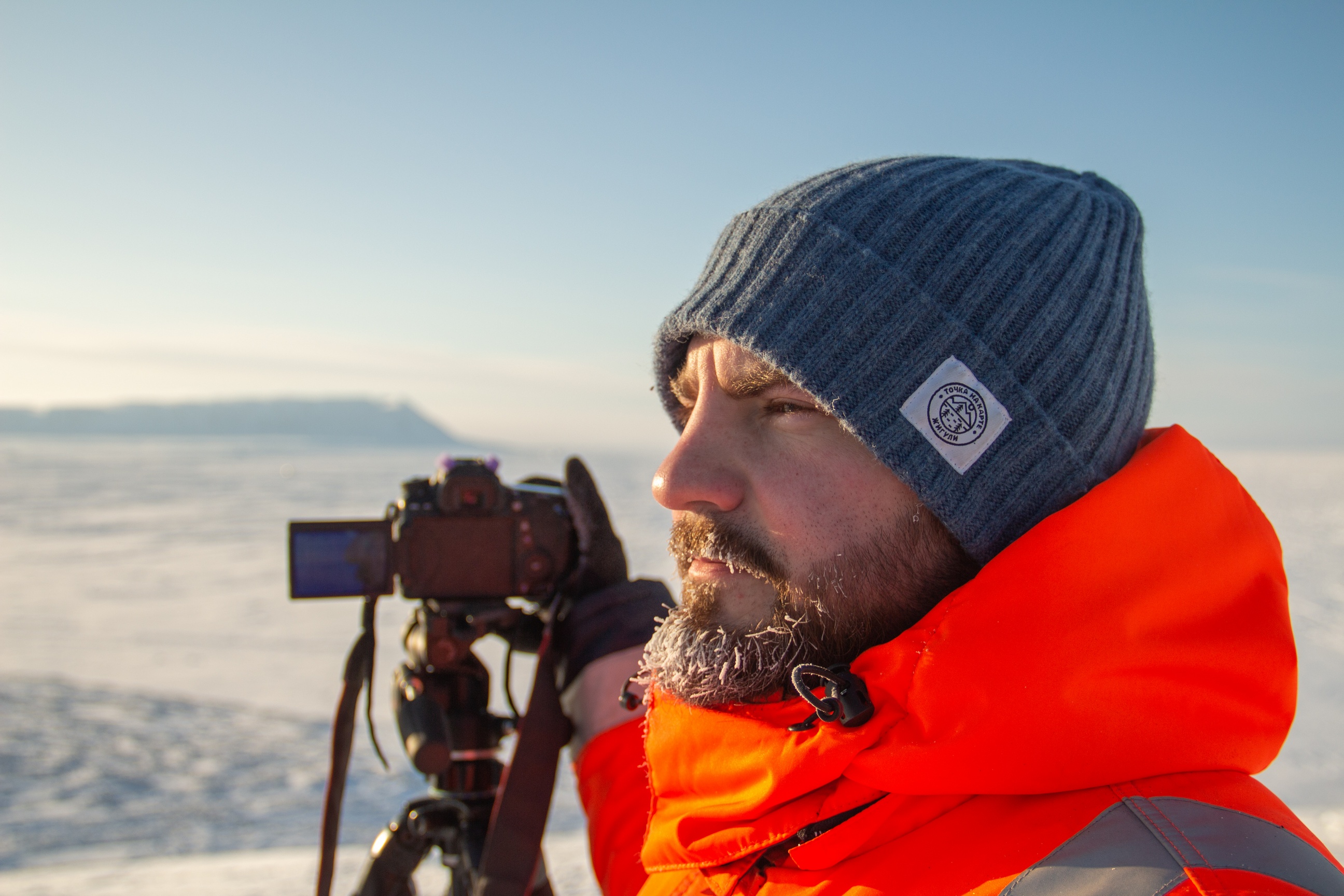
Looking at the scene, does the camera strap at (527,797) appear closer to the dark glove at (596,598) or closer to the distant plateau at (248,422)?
the dark glove at (596,598)

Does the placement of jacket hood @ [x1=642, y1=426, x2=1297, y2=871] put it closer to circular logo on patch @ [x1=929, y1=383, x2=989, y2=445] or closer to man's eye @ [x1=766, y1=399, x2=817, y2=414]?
circular logo on patch @ [x1=929, y1=383, x2=989, y2=445]

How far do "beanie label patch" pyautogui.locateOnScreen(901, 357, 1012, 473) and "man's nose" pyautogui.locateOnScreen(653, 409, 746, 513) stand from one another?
0.70 feet

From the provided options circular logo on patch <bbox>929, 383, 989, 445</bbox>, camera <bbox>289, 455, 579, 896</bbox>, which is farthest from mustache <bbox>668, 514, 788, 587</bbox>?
camera <bbox>289, 455, 579, 896</bbox>

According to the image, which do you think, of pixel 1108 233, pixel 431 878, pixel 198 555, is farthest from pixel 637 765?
pixel 198 555

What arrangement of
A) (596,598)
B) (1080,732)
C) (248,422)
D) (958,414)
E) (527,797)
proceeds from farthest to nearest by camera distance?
1. (248,422)
2. (596,598)
3. (527,797)
4. (958,414)
5. (1080,732)

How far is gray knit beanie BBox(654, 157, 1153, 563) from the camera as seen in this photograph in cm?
91

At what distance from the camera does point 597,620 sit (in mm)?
1517

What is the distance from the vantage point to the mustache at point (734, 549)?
0.95m

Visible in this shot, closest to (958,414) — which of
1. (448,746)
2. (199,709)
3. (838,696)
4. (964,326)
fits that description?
(964,326)

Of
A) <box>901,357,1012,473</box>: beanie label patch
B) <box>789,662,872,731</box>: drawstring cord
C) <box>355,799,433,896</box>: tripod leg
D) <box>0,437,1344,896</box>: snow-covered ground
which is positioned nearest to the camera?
<box>789,662,872,731</box>: drawstring cord

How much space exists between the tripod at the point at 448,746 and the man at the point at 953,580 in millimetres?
552

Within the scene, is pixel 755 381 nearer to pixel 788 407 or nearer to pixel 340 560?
pixel 788 407

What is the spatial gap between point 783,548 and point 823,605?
0.08 meters

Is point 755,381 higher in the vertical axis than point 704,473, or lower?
higher
